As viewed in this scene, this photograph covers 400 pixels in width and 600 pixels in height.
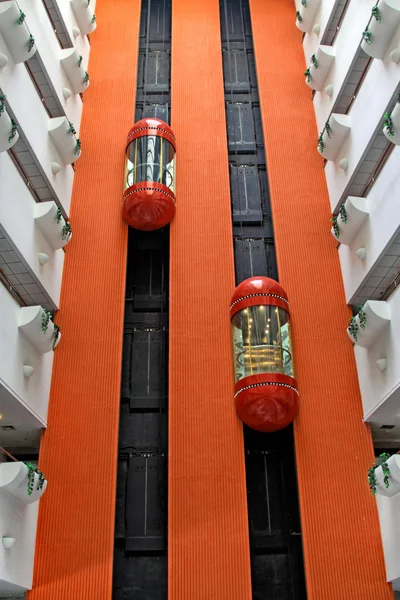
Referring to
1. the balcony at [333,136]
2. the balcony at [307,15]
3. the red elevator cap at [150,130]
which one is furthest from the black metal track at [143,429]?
the balcony at [307,15]

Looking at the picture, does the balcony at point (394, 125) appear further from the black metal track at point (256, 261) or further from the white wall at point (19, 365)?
the white wall at point (19, 365)

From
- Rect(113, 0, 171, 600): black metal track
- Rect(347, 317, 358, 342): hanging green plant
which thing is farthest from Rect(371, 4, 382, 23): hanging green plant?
Rect(113, 0, 171, 600): black metal track

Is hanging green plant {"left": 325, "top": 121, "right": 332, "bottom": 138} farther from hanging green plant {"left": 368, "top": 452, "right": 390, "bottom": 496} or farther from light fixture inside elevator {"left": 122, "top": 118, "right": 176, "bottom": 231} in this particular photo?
hanging green plant {"left": 368, "top": 452, "right": 390, "bottom": 496}

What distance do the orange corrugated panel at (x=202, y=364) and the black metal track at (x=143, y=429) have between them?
757 millimetres

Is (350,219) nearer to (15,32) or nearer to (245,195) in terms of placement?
(245,195)

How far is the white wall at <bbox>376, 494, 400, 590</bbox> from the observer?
1422 cm

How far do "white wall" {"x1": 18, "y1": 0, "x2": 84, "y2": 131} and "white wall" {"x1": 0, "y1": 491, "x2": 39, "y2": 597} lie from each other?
12.5 meters

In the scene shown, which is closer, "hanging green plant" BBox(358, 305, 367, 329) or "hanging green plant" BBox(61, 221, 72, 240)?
"hanging green plant" BBox(358, 305, 367, 329)

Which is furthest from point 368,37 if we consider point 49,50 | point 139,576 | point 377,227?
point 139,576

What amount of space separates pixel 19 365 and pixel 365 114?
11495 mm

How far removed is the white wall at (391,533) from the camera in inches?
560

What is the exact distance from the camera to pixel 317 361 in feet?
57.1

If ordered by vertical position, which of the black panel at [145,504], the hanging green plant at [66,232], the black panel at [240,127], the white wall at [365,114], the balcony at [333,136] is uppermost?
the black panel at [240,127]

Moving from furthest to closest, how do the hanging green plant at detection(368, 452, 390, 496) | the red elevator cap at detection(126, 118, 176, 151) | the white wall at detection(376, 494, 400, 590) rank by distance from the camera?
the red elevator cap at detection(126, 118, 176, 151), the white wall at detection(376, 494, 400, 590), the hanging green plant at detection(368, 452, 390, 496)
